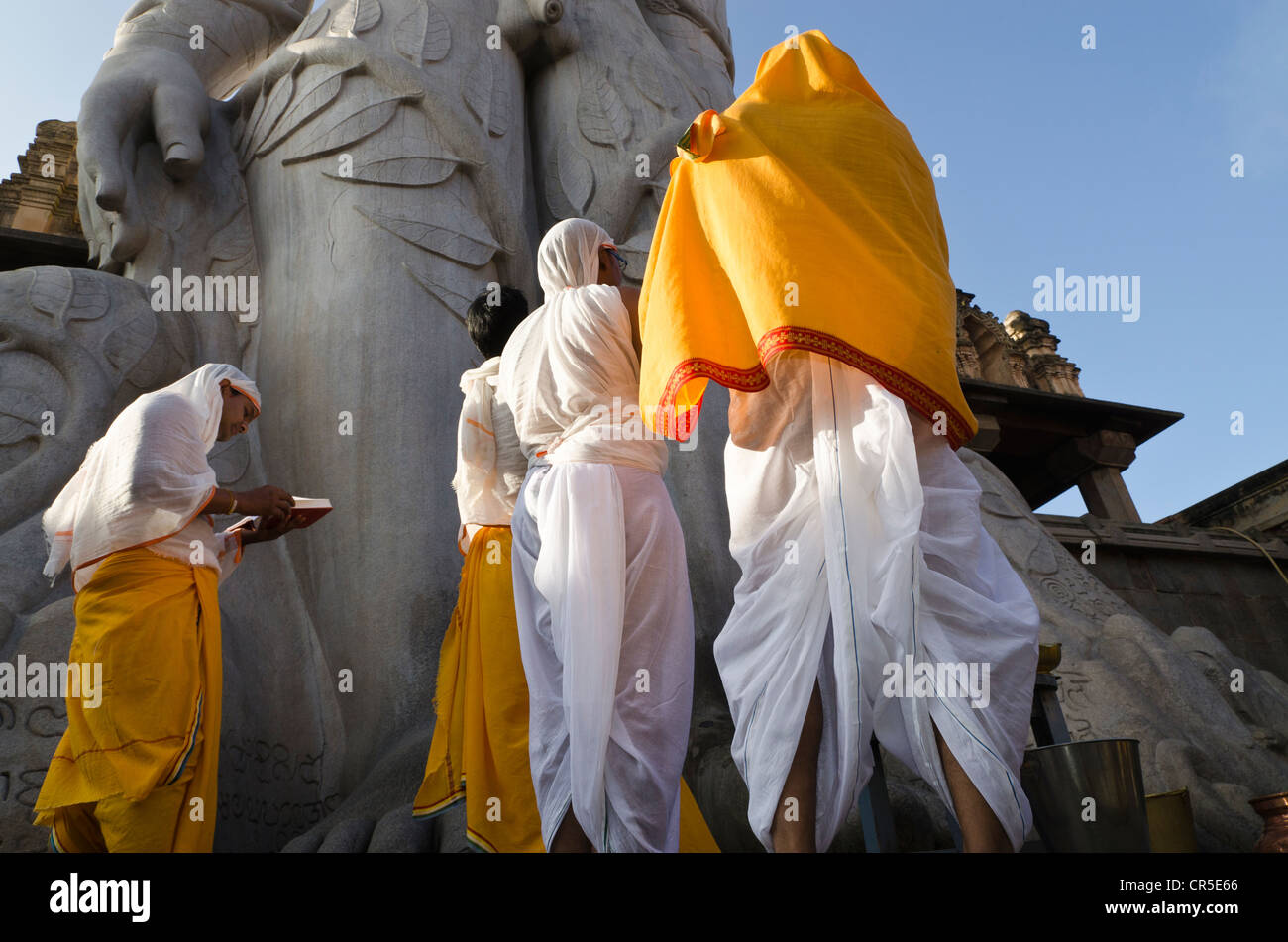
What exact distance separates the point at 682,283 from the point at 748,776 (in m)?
0.89

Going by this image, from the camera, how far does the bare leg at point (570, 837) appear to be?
1991mm

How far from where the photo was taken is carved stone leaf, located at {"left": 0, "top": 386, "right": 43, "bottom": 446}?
3166 mm

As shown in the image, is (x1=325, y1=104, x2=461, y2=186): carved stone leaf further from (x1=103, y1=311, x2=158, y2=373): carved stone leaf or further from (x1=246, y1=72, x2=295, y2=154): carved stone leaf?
(x1=103, y1=311, x2=158, y2=373): carved stone leaf

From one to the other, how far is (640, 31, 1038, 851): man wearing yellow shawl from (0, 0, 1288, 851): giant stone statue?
2.77ft

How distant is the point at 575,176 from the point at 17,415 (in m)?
2.27

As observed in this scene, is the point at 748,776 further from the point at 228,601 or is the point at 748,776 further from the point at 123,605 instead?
the point at 228,601

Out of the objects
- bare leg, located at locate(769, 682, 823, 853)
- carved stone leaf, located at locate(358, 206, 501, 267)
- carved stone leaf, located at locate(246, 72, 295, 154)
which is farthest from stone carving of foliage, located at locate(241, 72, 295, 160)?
bare leg, located at locate(769, 682, 823, 853)

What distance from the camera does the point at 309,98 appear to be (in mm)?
4082

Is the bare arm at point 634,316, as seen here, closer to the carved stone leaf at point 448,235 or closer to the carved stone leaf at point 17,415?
the carved stone leaf at point 448,235

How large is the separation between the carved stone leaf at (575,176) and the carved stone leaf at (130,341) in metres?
1.67

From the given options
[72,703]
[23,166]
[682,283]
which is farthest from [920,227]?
[23,166]

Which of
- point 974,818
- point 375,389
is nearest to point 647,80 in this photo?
point 375,389

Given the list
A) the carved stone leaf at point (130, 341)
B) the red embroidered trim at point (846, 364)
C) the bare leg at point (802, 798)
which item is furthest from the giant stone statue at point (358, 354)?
the red embroidered trim at point (846, 364)

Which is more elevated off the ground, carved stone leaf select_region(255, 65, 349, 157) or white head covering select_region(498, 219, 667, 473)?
carved stone leaf select_region(255, 65, 349, 157)
